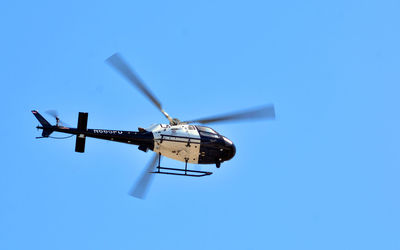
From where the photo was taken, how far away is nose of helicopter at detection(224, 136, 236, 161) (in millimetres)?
23688

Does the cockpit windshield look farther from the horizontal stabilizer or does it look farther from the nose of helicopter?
the horizontal stabilizer

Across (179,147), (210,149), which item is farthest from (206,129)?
(179,147)

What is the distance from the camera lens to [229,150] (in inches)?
934

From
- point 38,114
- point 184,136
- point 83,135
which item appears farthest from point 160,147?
point 38,114

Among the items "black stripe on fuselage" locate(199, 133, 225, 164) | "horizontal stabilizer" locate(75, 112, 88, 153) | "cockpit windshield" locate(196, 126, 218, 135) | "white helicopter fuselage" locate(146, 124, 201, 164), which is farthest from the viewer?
"cockpit windshield" locate(196, 126, 218, 135)

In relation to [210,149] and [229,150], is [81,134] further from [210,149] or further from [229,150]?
[229,150]

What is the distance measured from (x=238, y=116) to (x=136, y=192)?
3879 mm

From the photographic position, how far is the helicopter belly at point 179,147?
23.1 m

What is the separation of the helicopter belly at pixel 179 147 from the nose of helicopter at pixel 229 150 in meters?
0.95

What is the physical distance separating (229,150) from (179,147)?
1.61 meters

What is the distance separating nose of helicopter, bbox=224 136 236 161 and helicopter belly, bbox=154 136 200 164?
947 millimetres

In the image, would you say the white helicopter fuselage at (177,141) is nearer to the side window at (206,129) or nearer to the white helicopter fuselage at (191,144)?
the white helicopter fuselage at (191,144)

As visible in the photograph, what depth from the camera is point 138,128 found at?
2305 centimetres

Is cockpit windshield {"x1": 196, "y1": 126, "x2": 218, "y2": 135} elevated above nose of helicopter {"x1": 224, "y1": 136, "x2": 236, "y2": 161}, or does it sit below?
above
